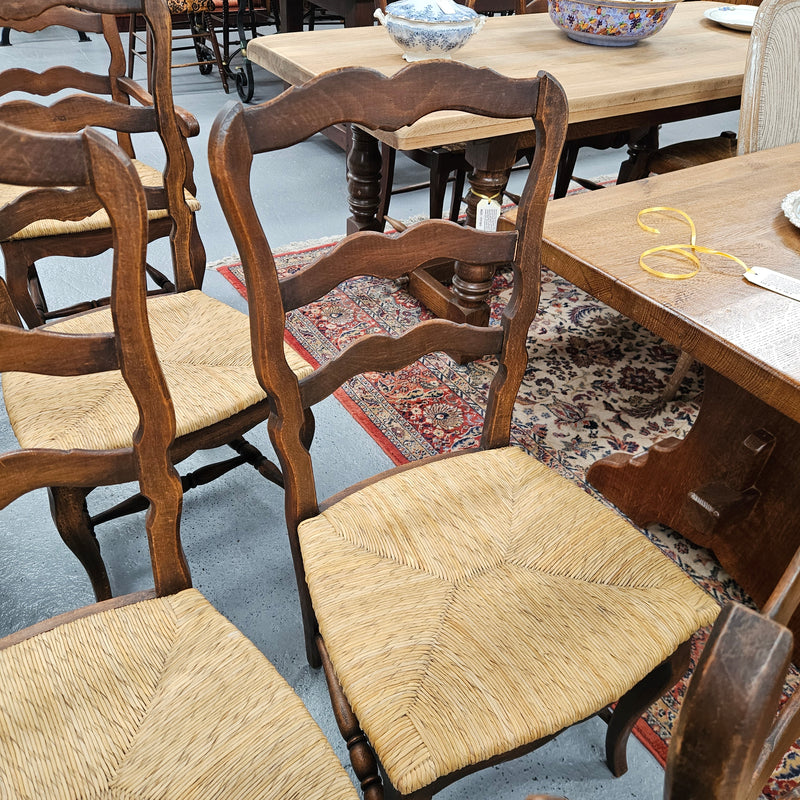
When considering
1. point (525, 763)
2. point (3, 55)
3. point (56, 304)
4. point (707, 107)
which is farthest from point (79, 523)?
point (3, 55)

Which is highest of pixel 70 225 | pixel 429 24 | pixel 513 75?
pixel 429 24

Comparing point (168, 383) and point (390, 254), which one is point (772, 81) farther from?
point (168, 383)

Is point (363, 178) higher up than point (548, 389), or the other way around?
point (363, 178)

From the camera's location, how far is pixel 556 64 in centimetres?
194

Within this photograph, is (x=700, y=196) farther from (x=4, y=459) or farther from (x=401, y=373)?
(x=4, y=459)

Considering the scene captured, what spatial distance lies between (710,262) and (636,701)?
2.24ft

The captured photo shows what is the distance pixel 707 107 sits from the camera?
2.27 metres

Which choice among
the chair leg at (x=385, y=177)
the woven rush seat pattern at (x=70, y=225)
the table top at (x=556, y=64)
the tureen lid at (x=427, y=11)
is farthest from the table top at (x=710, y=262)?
the chair leg at (x=385, y=177)

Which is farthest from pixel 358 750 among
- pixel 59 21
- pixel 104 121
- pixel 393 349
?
pixel 59 21

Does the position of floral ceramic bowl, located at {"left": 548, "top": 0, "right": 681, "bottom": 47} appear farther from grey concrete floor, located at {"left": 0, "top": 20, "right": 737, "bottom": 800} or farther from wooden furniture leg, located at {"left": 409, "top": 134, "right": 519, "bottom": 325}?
grey concrete floor, located at {"left": 0, "top": 20, "right": 737, "bottom": 800}

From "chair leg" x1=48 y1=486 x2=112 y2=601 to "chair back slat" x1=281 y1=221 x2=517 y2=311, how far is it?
522 mm

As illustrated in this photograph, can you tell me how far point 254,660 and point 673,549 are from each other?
1.10m

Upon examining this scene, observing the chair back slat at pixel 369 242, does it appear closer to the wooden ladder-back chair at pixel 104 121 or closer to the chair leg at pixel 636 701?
the chair leg at pixel 636 701

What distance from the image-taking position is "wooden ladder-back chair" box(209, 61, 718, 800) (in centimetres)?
76
